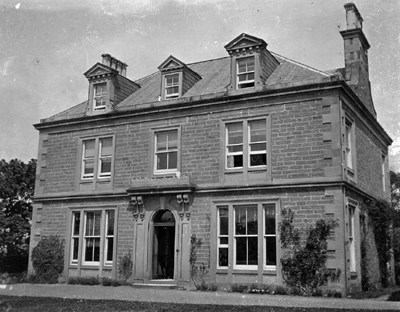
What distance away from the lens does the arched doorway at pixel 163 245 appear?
21.2 metres

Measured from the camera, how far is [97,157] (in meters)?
23.3

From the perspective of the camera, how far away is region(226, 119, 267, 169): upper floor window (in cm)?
1969

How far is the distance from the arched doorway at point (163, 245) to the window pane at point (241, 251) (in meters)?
3.20

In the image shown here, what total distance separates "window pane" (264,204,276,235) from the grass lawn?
601cm

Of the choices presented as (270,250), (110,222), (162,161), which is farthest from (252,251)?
(110,222)

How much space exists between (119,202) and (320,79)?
9888 millimetres

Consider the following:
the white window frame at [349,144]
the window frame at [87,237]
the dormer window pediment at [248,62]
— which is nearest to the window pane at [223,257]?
the window frame at [87,237]

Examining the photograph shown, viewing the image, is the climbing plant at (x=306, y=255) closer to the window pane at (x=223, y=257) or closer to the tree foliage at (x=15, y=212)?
the window pane at (x=223, y=257)

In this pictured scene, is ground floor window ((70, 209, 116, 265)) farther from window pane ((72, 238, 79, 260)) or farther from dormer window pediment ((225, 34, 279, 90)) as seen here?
dormer window pediment ((225, 34, 279, 90))

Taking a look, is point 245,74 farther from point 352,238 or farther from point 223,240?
point 352,238

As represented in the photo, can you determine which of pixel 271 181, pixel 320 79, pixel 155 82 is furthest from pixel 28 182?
pixel 320 79

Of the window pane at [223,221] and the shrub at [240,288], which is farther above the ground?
the window pane at [223,221]

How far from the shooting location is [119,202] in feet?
72.2

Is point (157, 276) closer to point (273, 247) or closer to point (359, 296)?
point (273, 247)
